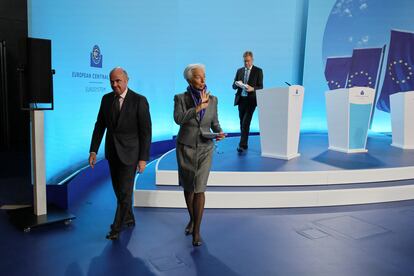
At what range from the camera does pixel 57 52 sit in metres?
4.03

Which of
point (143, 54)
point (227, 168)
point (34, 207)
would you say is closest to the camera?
point (34, 207)

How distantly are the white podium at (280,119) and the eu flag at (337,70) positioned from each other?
4377 mm

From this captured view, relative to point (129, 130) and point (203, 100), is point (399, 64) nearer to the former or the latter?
point (203, 100)

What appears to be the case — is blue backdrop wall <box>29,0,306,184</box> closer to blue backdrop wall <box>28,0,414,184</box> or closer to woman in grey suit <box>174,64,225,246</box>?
blue backdrop wall <box>28,0,414,184</box>

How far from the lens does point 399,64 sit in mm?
8766

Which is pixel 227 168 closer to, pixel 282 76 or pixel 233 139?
pixel 233 139

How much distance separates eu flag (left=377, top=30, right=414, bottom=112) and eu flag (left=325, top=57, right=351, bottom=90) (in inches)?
39.4

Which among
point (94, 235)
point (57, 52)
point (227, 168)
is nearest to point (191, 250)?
point (94, 235)

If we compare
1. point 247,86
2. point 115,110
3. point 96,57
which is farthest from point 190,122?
point 96,57

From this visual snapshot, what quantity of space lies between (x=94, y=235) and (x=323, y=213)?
2.36 metres

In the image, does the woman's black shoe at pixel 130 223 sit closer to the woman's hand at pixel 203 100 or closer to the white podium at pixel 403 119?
the woman's hand at pixel 203 100

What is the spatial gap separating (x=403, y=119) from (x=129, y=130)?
5147 mm

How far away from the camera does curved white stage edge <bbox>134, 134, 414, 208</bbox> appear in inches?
151

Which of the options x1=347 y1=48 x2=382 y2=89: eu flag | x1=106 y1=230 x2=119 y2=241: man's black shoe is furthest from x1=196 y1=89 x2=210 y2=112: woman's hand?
x1=347 y1=48 x2=382 y2=89: eu flag
